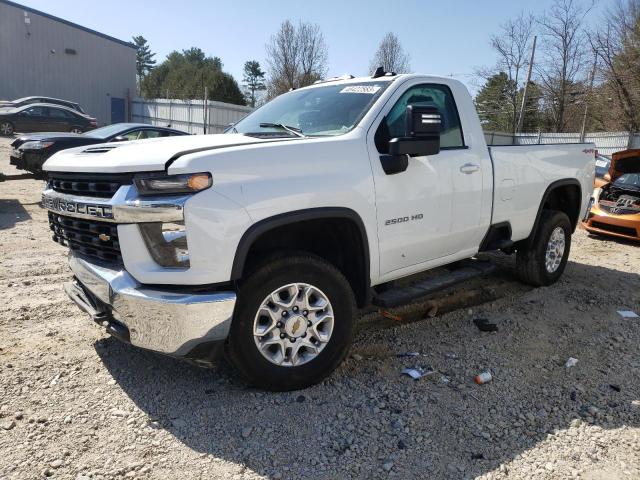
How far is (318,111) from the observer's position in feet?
12.9

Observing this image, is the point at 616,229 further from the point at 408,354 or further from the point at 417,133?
the point at 417,133

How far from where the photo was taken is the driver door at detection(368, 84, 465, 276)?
351 cm

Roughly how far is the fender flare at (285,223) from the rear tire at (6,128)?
76.1 feet

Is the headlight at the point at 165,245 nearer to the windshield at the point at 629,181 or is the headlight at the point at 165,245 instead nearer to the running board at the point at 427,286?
the running board at the point at 427,286

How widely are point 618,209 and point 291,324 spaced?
7.66 m

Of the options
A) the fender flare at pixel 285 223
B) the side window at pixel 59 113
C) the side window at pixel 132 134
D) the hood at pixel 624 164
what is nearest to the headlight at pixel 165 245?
the fender flare at pixel 285 223

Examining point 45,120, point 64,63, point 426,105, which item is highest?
point 64,63

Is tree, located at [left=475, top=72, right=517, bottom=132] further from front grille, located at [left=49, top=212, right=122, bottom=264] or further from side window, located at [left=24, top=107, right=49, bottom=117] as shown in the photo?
front grille, located at [left=49, top=212, right=122, bottom=264]

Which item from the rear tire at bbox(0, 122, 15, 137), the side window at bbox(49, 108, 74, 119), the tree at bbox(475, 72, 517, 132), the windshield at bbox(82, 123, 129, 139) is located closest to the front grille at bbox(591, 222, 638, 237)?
the windshield at bbox(82, 123, 129, 139)

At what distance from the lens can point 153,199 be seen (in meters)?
2.71

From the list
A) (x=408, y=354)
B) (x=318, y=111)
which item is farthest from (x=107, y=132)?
(x=408, y=354)

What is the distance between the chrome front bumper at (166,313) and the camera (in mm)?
2701

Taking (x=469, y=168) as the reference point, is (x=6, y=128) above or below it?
above

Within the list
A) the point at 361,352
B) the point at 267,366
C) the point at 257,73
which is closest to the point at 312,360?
the point at 267,366
